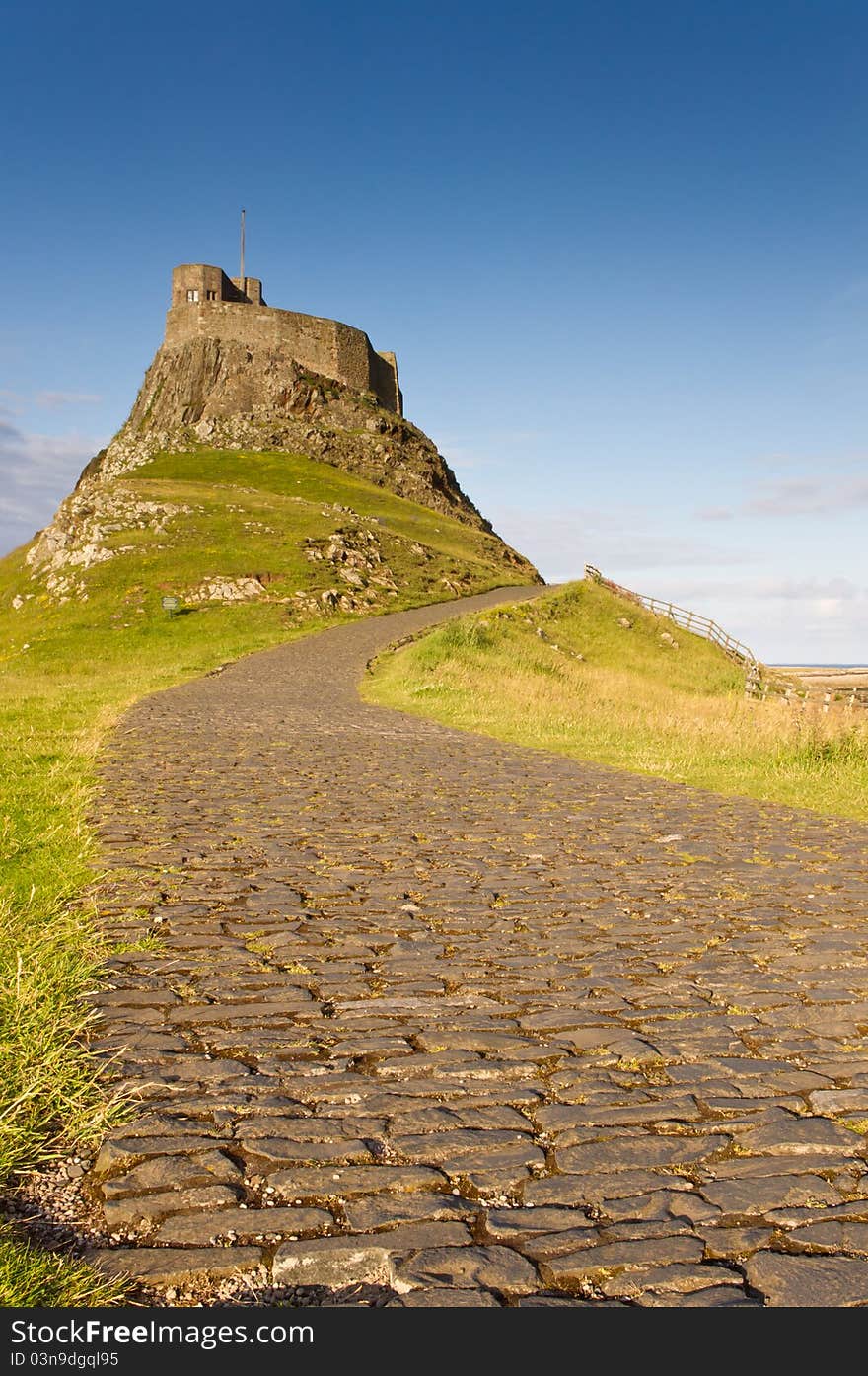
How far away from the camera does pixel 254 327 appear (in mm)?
76812

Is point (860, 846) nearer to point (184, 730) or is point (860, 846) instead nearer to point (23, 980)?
point (23, 980)

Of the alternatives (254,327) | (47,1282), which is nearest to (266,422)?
(254,327)

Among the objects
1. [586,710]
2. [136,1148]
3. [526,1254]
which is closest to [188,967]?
[136,1148]

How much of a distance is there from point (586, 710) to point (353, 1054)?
18.8 m

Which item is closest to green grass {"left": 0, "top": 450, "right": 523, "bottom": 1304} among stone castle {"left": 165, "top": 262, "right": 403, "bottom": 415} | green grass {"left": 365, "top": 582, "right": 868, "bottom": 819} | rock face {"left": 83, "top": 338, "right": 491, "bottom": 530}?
rock face {"left": 83, "top": 338, "right": 491, "bottom": 530}

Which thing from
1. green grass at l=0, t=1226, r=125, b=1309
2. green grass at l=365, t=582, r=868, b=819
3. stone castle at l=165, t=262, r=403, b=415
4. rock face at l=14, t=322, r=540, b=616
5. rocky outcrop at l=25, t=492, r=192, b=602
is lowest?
green grass at l=0, t=1226, r=125, b=1309

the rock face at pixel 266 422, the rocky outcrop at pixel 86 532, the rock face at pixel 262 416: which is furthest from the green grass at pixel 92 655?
the rock face at pixel 262 416

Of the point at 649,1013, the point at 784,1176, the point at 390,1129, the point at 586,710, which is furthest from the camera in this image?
the point at 586,710

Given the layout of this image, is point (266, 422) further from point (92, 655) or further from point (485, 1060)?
point (485, 1060)

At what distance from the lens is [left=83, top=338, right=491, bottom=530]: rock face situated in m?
72.6

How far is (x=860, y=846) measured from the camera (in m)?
9.41

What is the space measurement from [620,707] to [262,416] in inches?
2242

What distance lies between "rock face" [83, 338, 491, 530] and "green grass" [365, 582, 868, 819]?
105 feet

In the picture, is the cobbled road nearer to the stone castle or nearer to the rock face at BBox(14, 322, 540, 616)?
the rock face at BBox(14, 322, 540, 616)
